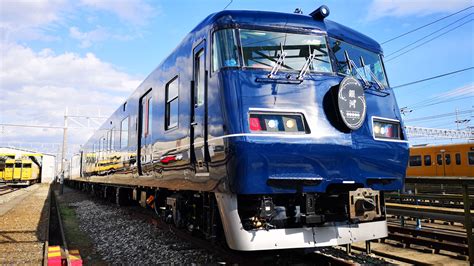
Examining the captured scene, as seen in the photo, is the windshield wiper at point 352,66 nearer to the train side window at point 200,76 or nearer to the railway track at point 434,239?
the train side window at point 200,76

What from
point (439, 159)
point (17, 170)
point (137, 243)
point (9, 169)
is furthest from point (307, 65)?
point (17, 170)

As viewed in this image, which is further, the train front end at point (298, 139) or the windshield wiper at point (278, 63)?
the windshield wiper at point (278, 63)

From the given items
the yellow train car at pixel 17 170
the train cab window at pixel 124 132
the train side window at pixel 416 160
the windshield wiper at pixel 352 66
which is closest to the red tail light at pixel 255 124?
the windshield wiper at pixel 352 66

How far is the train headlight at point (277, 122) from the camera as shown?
14.5 ft

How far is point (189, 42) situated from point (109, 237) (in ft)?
15.9

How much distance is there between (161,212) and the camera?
312 inches

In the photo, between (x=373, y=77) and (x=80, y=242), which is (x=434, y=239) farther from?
(x=80, y=242)

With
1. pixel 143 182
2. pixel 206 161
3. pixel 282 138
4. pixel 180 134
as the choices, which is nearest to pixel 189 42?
pixel 180 134

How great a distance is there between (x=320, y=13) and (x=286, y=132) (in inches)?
73.2

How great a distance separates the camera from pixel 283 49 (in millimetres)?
4938

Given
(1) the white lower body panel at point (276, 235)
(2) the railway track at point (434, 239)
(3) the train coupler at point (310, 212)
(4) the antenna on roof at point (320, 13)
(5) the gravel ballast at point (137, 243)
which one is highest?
(4) the antenna on roof at point (320, 13)

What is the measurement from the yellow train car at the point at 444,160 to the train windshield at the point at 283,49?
2083cm

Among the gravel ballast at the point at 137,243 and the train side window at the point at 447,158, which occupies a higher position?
the train side window at the point at 447,158

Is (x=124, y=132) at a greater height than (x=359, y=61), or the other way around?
(x=359, y=61)
